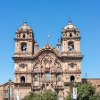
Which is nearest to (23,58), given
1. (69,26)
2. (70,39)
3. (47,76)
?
(47,76)

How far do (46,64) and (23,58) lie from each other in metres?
4.81

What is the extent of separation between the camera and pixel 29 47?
96.4 metres

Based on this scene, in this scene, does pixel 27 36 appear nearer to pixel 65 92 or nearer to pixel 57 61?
pixel 57 61

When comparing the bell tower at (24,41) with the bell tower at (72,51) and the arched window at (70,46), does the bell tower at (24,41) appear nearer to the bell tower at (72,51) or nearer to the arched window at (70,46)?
the bell tower at (72,51)

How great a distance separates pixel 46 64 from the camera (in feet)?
314

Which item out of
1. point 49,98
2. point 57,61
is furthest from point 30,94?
point 57,61

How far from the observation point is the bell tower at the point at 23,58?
93750 mm

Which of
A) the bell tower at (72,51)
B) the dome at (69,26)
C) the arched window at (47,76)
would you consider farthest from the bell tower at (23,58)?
the dome at (69,26)

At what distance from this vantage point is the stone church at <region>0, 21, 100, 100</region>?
93750mm

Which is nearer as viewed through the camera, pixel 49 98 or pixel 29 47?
pixel 49 98

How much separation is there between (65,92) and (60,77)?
345 cm

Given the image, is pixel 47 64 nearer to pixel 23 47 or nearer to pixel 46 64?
pixel 46 64

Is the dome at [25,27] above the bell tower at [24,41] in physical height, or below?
above

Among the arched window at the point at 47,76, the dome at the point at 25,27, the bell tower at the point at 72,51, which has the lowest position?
the arched window at the point at 47,76
